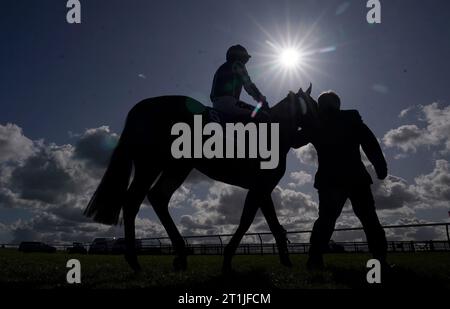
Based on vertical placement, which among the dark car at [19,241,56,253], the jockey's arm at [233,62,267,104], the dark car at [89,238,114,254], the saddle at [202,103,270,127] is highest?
the jockey's arm at [233,62,267,104]

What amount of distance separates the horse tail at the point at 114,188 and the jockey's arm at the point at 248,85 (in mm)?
2055

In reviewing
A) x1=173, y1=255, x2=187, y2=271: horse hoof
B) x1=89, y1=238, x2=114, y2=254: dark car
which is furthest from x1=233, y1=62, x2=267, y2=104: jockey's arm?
x1=89, y1=238, x2=114, y2=254: dark car

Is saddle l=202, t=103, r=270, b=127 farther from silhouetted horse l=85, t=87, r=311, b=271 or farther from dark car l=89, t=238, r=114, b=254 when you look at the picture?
dark car l=89, t=238, r=114, b=254

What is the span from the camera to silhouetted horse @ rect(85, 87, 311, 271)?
586 centimetres

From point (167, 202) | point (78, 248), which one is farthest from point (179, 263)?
point (78, 248)

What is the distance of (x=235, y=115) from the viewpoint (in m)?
6.39

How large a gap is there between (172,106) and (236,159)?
1.33 metres

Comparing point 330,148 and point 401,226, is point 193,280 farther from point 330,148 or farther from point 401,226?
point 401,226

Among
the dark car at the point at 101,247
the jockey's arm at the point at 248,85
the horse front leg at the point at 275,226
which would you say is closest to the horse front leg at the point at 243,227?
the horse front leg at the point at 275,226

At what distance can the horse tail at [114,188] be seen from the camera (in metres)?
5.87

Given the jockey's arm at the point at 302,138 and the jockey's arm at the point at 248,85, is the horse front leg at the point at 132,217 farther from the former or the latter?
the jockey's arm at the point at 302,138

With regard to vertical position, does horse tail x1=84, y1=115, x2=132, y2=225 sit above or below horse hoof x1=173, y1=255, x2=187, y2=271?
A: above

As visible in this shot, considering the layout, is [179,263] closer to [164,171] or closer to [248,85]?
[164,171]
